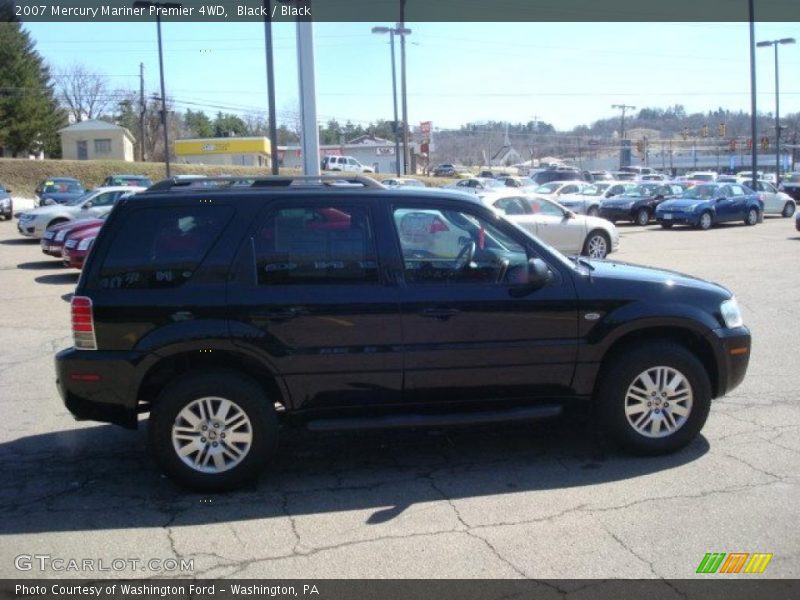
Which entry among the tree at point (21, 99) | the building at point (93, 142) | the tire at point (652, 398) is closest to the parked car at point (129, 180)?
the tire at point (652, 398)

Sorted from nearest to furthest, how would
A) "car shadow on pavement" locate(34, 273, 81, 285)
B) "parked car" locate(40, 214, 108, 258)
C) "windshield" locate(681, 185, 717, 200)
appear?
"car shadow on pavement" locate(34, 273, 81, 285) < "parked car" locate(40, 214, 108, 258) < "windshield" locate(681, 185, 717, 200)

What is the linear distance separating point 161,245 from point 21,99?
6657cm

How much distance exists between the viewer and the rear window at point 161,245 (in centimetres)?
493

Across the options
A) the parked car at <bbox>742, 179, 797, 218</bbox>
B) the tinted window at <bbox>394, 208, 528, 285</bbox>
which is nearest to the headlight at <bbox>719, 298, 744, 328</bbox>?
the tinted window at <bbox>394, 208, 528, 285</bbox>

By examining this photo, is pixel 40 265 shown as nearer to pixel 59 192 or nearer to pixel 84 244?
pixel 84 244

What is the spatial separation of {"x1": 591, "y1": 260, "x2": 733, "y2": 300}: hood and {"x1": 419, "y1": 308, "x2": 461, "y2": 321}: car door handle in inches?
41.4

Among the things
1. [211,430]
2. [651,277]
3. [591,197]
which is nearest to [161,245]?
[211,430]

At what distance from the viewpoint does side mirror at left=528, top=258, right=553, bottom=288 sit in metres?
5.11

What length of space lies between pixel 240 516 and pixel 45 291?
1084cm

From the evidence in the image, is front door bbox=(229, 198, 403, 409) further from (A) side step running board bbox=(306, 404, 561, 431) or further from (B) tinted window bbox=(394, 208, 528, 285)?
(B) tinted window bbox=(394, 208, 528, 285)

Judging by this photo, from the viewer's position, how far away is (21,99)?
62.6 meters

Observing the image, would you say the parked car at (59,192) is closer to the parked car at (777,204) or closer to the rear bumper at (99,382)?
the rear bumper at (99,382)

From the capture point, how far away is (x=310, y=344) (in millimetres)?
4969

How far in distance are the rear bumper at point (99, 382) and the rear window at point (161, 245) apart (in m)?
0.47
